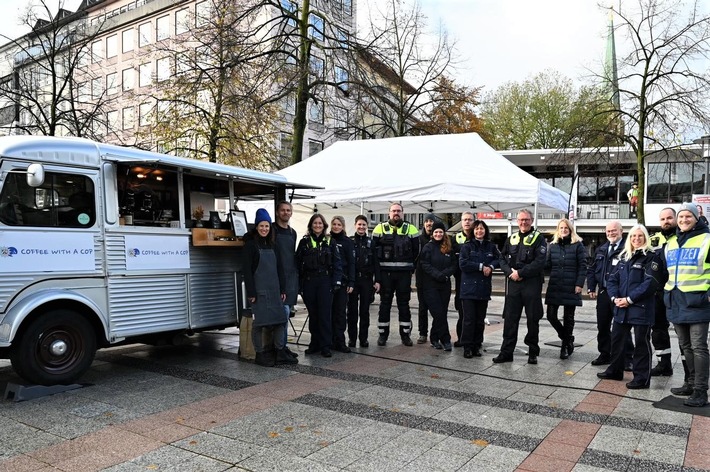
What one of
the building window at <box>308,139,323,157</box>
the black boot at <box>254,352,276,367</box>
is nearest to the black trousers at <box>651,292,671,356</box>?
the black boot at <box>254,352,276,367</box>

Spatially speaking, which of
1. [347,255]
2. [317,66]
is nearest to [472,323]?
[347,255]

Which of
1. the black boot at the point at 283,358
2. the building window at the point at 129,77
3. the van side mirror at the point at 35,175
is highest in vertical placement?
the building window at the point at 129,77

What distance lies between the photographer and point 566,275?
7.46 meters

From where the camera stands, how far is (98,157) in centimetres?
607

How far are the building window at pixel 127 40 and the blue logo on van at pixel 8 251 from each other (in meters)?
46.1

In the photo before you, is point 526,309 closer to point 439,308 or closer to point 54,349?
point 439,308

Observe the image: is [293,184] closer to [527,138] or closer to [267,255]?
[267,255]

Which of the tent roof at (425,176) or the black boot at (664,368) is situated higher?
the tent roof at (425,176)

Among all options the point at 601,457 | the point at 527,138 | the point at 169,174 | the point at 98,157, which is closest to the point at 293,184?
the point at 169,174

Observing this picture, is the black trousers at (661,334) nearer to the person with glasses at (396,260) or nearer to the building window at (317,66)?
the person with glasses at (396,260)

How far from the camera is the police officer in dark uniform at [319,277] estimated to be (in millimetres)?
7551

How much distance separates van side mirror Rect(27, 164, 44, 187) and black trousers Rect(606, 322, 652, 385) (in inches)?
244

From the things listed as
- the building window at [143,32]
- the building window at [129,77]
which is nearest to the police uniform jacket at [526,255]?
the building window at [129,77]

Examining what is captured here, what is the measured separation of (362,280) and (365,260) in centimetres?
31
